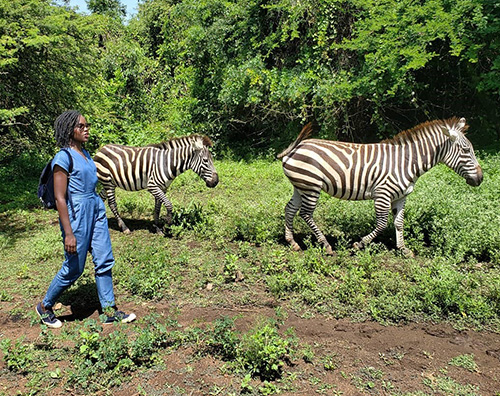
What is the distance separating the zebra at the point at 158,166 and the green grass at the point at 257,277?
609 millimetres

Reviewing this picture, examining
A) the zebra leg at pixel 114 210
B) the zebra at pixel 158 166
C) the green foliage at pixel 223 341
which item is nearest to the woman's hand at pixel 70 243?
the green foliage at pixel 223 341

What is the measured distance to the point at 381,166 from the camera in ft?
19.7

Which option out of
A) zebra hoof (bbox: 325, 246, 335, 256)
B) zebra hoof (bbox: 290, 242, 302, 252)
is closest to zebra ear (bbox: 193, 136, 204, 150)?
zebra hoof (bbox: 290, 242, 302, 252)

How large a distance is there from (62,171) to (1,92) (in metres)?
5.92

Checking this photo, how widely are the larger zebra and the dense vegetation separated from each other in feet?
12.9

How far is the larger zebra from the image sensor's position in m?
5.89

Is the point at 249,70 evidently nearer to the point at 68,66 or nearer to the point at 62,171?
the point at 68,66

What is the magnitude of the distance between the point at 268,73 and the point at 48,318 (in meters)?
9.48

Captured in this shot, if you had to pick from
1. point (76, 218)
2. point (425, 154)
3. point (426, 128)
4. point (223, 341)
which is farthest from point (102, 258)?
point (426, 128)

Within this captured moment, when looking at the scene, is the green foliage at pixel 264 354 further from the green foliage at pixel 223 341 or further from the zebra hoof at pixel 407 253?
the zebra hoof at pixel 407 253

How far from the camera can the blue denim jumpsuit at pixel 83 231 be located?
4.14 m

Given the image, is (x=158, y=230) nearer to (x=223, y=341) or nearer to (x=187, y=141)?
(x=187, y=141)

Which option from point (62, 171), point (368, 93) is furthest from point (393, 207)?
point (368, 93)

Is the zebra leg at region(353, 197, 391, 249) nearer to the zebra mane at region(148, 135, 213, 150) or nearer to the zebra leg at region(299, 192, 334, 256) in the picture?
the zebra leg at region(299, 192, 334, 256)
